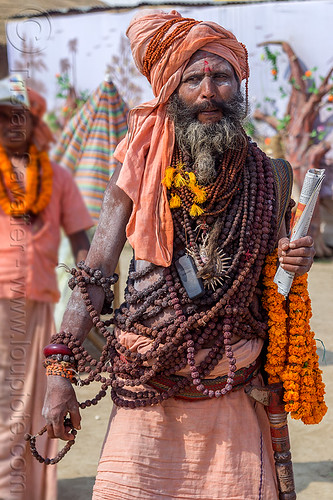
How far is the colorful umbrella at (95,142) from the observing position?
7520mm

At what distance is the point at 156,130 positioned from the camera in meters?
2.85

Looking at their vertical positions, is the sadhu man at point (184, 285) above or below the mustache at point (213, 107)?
below

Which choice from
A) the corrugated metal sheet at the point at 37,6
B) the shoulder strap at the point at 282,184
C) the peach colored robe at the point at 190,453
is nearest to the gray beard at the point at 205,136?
the shoulder strap at the point at 282,184

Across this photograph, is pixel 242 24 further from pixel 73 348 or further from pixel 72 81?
pixel 73 348

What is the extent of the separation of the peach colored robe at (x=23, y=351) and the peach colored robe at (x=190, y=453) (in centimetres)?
128

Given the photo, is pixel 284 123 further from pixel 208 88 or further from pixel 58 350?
pixel 58 350

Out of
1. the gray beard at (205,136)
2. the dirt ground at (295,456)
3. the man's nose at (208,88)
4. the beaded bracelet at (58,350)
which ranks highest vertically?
the man's nose at (208,88)

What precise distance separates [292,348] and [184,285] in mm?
559

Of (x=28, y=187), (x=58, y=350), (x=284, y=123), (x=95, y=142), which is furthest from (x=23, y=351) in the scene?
(x=284, y=123)

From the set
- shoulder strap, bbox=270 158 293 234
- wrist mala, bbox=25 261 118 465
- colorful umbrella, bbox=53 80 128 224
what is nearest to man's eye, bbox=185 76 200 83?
shoulder strap, bbox=270 158 293 234

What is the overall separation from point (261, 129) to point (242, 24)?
82.5 inches

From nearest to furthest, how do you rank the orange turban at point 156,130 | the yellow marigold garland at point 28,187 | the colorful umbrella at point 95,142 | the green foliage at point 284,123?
the orange turban at point 156,130 → the yellow marigold garland at point 28,187 → the colorful umbrella at point 95,142 → the green foliage at point 284,123

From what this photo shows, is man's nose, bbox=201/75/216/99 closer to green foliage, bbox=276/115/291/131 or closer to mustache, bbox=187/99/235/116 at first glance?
mustache, bbox=187/99/235/116

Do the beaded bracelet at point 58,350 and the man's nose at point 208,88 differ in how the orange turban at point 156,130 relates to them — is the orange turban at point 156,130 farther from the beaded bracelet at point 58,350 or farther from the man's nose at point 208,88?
the beaded bracelet at point 58,350
